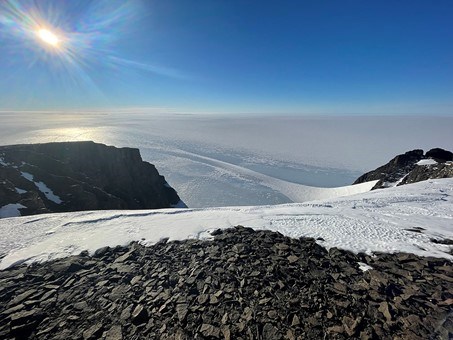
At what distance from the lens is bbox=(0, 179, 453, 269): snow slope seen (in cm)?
1067

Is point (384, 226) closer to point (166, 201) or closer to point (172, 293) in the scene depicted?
point (172, 293)

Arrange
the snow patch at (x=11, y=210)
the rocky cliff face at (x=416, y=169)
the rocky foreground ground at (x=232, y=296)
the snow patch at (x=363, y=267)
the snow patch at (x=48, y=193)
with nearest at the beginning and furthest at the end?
the rocky foreground ground at (x=232, y=296) → the snow patch at (x=363, y=267) → the snow patch at (x=11, y=210) → the rocky cliff face at (x=416, y=169) → the snow patch at (x=48, y=193)

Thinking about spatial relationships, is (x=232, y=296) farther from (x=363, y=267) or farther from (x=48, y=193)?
(x=48, y=193)

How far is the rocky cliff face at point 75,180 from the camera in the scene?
34.5 meters

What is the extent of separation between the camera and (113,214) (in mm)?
16406

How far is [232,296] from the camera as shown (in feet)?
24.0

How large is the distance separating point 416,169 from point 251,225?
44.2 metres

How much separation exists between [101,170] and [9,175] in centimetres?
1858

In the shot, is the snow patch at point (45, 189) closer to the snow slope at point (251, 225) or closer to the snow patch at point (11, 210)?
the snow patch at point (11, 210)

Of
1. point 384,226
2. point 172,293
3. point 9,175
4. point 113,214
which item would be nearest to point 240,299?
point 172,293

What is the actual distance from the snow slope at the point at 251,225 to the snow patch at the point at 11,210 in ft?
59.7

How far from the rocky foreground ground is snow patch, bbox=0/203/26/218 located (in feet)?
90.2

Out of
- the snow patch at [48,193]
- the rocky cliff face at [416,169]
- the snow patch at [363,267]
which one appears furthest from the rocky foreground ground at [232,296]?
the snow patch at [48,193]

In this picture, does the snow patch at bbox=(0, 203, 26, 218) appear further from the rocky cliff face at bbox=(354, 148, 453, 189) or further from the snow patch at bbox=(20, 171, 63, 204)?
the rocky cliff face at bbox=(354, 148, 453, 189)
